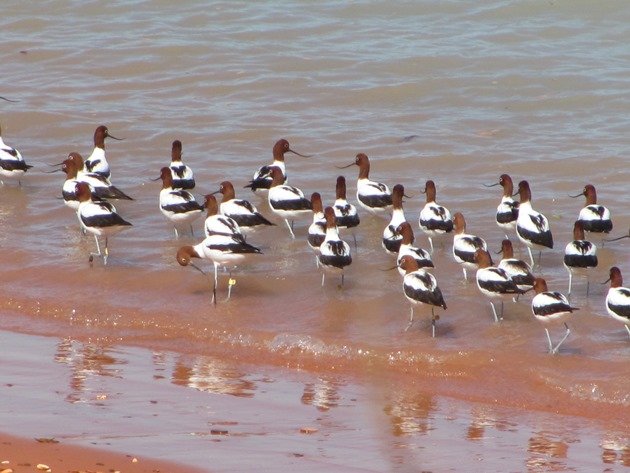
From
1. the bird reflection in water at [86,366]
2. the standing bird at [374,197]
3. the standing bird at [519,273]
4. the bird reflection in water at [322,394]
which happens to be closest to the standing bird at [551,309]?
the standing bird at [519,273]

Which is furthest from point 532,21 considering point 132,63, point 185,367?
point 185,367

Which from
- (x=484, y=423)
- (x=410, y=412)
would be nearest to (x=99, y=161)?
(x=410, y=412)

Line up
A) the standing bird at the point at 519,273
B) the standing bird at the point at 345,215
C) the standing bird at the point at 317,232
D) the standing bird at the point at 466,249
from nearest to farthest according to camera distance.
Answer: the standing bird at the point at 519,273 → the standing bird at the point at 466,249 → the standing bird at the point at 317,232 → the standing bird at the point at 345,215

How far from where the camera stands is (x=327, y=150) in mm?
15758

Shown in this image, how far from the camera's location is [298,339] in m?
9.77

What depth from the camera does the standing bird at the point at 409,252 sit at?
35.7ft

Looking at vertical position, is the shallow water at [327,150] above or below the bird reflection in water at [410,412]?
above

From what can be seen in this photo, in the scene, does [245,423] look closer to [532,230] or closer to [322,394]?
[322,394]

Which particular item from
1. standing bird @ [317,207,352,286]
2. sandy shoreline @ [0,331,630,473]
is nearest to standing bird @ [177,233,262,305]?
standing bird @ [317,207,352,286]

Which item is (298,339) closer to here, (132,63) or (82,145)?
(82,145)

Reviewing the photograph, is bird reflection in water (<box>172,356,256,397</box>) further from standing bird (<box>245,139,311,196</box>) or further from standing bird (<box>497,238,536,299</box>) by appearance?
standing bird (<box>245,139,311,196</box>)

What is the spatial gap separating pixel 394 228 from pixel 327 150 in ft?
13.3

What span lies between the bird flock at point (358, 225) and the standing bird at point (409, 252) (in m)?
0.01

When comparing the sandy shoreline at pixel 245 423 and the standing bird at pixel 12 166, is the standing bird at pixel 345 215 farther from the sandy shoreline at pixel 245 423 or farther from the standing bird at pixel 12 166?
the standing bird at pixel 12 166
